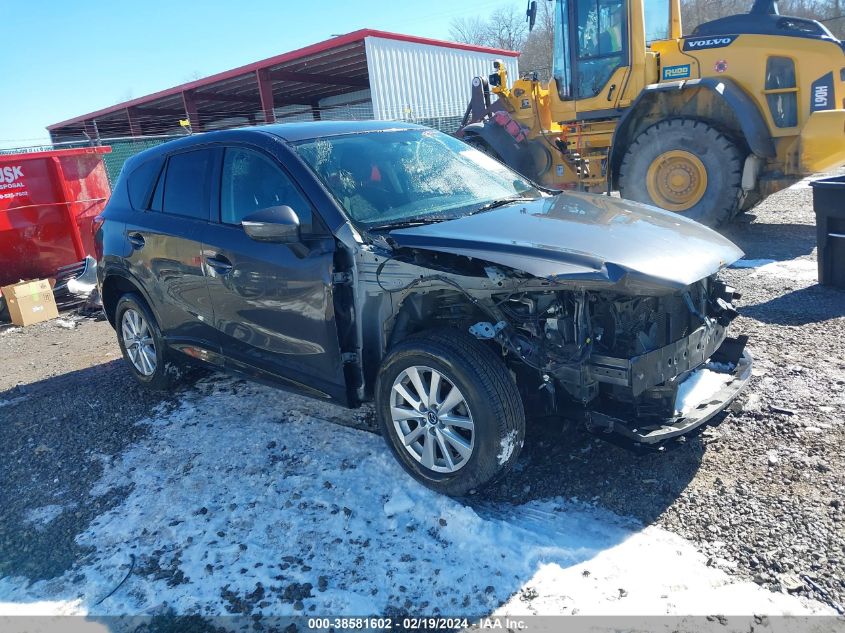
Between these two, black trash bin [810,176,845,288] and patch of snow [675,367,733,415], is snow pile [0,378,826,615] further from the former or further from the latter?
black trash bin [810,176,845,288]

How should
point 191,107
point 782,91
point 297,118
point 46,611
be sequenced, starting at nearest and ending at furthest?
point 46,611, point 782,91, point 191,107, point 297,118

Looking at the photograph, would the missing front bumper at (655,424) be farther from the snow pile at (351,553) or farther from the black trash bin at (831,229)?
the black trash bin at (831,229)

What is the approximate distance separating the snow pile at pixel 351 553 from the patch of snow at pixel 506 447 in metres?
0.29

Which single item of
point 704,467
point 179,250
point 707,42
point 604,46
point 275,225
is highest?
point 604,46

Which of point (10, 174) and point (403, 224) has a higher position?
point (10, 174)

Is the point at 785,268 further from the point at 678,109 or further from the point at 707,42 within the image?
the point at 707,42

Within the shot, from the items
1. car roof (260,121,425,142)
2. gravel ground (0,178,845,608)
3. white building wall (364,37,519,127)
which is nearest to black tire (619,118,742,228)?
gravel ground (0,178,845,608)

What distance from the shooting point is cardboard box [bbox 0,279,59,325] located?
7770 mm

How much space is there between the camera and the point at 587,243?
289 cm

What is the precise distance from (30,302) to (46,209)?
151 centimetres

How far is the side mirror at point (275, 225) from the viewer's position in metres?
3.19

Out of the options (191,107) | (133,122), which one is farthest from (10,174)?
(133,122)

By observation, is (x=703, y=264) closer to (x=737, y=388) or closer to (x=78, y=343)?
(x=737, y=388)

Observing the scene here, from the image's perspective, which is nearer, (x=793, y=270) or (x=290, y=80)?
(x=793, y=270)
